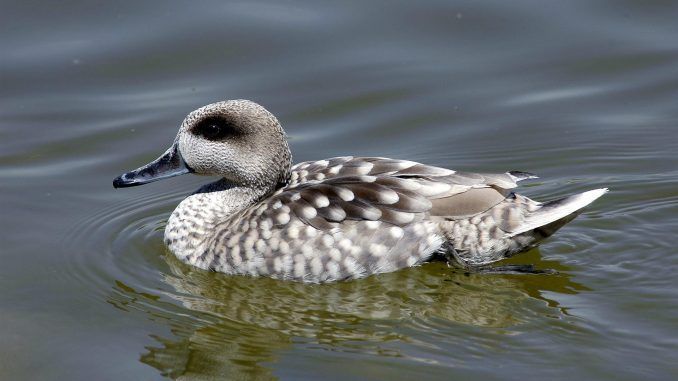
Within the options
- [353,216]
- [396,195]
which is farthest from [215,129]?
[396,195]

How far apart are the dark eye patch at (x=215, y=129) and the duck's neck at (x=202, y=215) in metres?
0.48

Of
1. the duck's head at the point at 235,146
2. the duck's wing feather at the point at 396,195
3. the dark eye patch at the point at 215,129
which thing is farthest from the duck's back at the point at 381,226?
the dark eye patch at the point at 215,129

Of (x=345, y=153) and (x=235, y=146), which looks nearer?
(x=235, y=146)

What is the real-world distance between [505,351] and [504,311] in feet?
2.37

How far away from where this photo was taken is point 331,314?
8.36m

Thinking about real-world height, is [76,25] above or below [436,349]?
above

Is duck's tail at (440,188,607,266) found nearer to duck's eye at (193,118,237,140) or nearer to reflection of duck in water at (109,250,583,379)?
reflection of duck in water at (109,250,583,379)

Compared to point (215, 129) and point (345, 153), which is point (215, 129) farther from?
point (345, 153)

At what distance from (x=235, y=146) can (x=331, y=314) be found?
169cm

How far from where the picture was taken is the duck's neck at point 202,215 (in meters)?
9.30

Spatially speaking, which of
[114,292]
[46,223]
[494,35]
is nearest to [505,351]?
[114,292]

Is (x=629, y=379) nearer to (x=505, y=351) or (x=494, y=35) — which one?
(x=505, y=351)

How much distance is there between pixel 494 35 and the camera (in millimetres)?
13086

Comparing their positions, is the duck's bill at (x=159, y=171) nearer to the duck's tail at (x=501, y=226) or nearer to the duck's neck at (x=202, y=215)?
the duck's neck at (x=202, y=215)
